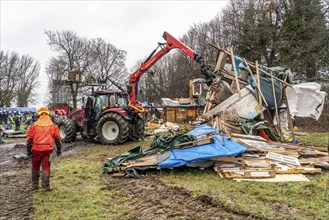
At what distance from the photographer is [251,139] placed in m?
8.91

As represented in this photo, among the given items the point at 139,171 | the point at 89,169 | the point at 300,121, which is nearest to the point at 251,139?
the point at 139,171

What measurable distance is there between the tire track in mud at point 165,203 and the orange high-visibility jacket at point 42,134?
4.61ft

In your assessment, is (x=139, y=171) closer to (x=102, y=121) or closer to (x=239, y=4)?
(x=102, y=121)

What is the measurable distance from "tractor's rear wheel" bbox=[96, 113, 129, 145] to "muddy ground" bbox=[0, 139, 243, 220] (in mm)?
4750

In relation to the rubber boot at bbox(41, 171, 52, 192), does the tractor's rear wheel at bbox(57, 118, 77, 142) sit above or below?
above

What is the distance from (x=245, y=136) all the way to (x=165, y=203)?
14.9 feet

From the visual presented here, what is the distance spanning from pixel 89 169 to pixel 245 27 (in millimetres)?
20472

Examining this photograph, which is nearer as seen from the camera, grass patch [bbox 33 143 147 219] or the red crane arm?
grass patch [bbox 33 143 147 219]

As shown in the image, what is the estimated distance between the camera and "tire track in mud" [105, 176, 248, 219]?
4.46 meters

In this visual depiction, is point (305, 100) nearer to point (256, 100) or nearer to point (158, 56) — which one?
point (256, 100)

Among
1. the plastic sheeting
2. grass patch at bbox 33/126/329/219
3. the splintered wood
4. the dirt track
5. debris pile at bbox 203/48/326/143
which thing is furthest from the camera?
the plastic sheeting

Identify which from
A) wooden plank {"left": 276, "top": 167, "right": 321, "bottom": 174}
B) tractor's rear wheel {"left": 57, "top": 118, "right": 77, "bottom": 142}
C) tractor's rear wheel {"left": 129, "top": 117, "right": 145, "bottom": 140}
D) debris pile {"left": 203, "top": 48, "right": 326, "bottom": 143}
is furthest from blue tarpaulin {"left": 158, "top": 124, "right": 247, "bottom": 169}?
tractor's rear wheel {"left": 57, "top": 118, "right": 77, "bottom": 142}

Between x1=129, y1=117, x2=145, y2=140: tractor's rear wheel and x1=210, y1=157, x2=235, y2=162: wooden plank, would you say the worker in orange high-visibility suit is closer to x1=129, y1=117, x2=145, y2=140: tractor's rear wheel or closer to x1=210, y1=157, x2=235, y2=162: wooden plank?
Result: x1=210, y1=157, x2=235, y2=162: wooden plank

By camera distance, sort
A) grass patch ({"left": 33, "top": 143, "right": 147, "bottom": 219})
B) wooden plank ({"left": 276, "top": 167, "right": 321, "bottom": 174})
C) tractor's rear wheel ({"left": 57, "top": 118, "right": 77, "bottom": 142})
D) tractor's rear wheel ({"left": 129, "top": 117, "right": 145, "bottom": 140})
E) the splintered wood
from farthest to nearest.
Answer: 1. tractor's rear wheel ({"left": 57, "top": 118, "right": 77, "bottom": 142})
2. tractor's rear wheel ({"left": 129, "top": 117, "right": 145, "bottom": 140})
3. wooden plank ({"left": 276, "top": 167, "right": 321, "bottom": 174})
4. the splintered wood
5. grass patch ({"left": 33, "top": 143, "right": 147, "bottom": 219})
